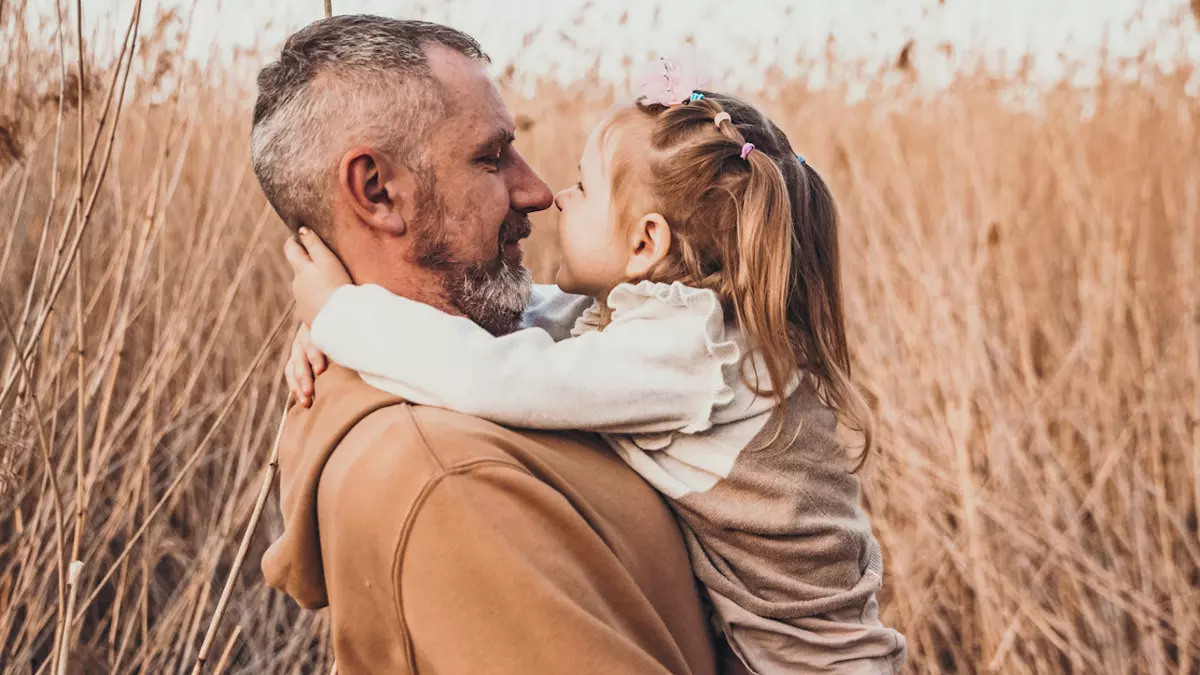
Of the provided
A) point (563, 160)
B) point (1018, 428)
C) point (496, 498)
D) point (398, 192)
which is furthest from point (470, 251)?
point (563, 160)

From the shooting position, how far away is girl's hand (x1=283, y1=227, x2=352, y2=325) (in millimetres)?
1445

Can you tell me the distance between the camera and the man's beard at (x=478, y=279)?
1531 millimetres

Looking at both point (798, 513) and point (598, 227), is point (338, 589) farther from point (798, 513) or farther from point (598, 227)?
point (598, 227)

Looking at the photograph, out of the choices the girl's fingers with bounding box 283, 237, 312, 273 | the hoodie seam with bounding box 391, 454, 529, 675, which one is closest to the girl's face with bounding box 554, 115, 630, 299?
the girl's fingers with bounding box 283, 237, 312, 273

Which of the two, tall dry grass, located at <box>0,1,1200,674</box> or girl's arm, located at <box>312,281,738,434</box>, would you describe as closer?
girl's arm, located at <box>312,281,738,434</box>

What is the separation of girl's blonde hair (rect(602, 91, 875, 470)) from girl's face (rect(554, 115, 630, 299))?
0.06 ft

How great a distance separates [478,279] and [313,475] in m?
0.43

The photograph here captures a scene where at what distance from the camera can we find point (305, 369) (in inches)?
57.3

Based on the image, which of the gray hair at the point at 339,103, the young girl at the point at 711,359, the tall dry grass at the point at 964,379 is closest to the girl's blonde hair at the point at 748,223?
the young girl at the point at 711,359

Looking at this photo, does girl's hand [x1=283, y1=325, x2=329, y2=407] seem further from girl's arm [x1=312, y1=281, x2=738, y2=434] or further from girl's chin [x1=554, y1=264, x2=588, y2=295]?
girl's chin [x1=554, y1=264, x2=588, y2=295]

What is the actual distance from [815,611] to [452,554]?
1.73 ft

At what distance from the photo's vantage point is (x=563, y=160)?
409 centimetres

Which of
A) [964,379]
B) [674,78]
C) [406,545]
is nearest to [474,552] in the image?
[406,545]

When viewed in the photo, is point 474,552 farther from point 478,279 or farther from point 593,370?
point 478,279
